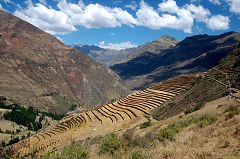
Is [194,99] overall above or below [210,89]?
below

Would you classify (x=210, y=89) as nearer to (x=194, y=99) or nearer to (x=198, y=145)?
(x=194, y=99)

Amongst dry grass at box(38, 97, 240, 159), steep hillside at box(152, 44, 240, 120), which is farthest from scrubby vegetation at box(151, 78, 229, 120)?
dry grass at box(38, 97, 240, 159)

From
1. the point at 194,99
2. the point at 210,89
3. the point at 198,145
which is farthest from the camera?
the point at 194,99

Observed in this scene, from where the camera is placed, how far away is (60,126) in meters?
113

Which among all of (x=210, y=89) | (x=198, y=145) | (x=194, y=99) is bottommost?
(x=198, y=145)

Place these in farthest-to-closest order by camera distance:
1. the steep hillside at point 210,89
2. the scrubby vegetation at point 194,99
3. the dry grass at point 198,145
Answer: the scrubby vegetation at point 194,99, the steep hillside at point 210,89, the dry grass at point 198,145

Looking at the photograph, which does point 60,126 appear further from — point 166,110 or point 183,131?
point 183,131

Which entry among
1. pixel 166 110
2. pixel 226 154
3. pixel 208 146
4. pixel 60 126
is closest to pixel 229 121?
pixel 208 146

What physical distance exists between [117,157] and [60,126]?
9740cm

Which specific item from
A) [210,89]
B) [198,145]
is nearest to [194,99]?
[210,89]

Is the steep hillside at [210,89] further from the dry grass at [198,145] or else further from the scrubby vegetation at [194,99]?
the dry grass at [198,145]


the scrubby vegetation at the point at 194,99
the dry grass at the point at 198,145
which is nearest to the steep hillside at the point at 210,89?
the scrubby vegetation at the point at 194,99

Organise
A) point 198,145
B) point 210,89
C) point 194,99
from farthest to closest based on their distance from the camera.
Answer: point 194,99
point 210,89
point 198,145

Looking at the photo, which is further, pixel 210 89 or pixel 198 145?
pixel 210 89
